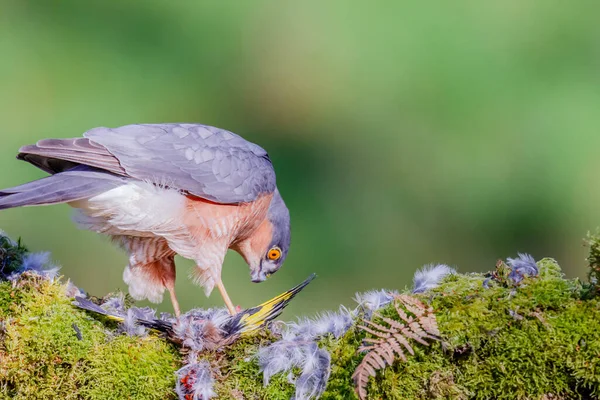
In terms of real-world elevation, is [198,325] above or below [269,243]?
below

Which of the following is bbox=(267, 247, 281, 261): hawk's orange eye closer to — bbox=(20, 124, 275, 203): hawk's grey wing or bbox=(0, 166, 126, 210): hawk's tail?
bbox=(20, 124, 275, 203): hawk's grey wing

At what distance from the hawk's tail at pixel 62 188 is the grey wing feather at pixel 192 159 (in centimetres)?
11

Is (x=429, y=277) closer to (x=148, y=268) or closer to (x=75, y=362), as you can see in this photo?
(x=75, y=362)

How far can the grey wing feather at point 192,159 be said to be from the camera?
2754 mm

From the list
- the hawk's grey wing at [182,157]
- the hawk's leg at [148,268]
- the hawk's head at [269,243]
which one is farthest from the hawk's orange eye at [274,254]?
the hawk's leg at [148,268]

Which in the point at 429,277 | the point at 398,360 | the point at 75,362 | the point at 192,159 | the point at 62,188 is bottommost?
the point at 75,362

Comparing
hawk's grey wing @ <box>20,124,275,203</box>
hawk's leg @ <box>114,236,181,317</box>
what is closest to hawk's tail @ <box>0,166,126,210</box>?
hawk's grey wing @ <box>20,124,275,203</box>

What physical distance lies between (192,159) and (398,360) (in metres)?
1.58

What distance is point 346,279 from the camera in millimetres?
5152

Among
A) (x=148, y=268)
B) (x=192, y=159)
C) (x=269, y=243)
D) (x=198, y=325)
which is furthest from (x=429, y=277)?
(x=269, y=243)

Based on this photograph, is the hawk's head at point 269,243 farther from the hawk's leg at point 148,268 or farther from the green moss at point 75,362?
the green moss at point 75,362

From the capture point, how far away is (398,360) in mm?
1640

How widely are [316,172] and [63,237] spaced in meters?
2.00

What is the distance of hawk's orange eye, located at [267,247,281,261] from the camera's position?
3.44 meters
